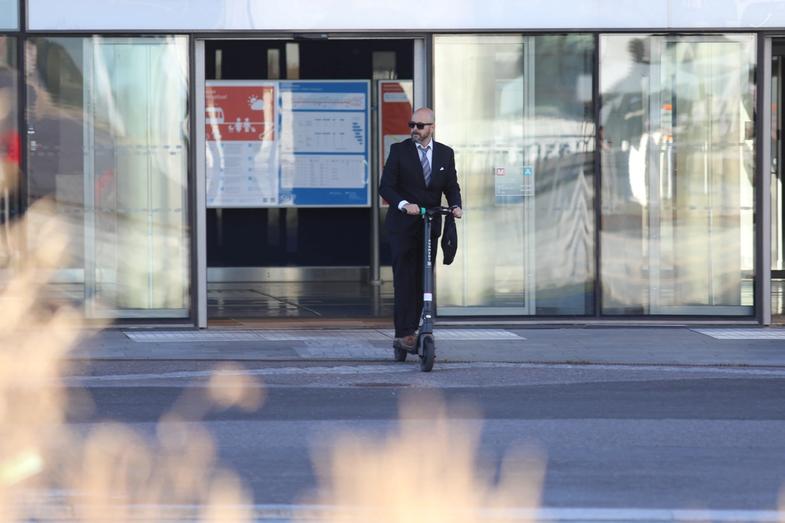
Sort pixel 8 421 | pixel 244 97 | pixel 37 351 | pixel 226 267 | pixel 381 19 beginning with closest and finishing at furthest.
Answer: pixel 8 421 < pixel 37 351 < pixel 381 19 < pixel 244 97 < pixel 226 267

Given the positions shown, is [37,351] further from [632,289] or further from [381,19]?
[632,289]

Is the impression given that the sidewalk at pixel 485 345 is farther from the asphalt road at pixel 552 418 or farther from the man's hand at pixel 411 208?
the man's hand at pixel 411 208

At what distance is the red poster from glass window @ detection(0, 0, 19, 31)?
3947 millimetres

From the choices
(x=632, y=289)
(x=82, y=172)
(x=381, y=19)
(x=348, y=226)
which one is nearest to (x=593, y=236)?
(x=632, y=289)

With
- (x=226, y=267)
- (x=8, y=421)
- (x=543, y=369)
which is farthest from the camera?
(x=226, y=267)

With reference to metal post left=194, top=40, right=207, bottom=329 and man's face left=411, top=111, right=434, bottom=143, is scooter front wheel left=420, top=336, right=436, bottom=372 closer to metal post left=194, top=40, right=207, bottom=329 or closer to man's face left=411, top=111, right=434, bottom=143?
man's face left=411, top=111, right=434, bottom=143

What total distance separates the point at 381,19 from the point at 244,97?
13.3ft

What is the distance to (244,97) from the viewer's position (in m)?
18.2

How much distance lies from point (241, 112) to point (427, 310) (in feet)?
23.7

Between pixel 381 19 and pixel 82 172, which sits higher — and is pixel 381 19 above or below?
above

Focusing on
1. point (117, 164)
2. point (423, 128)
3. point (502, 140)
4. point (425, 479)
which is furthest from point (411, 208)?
point (425, 479)

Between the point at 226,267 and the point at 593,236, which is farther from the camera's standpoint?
the point at 226,267

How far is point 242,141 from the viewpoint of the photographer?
59.7 feet

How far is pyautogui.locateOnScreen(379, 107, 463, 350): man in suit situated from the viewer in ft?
38.4
